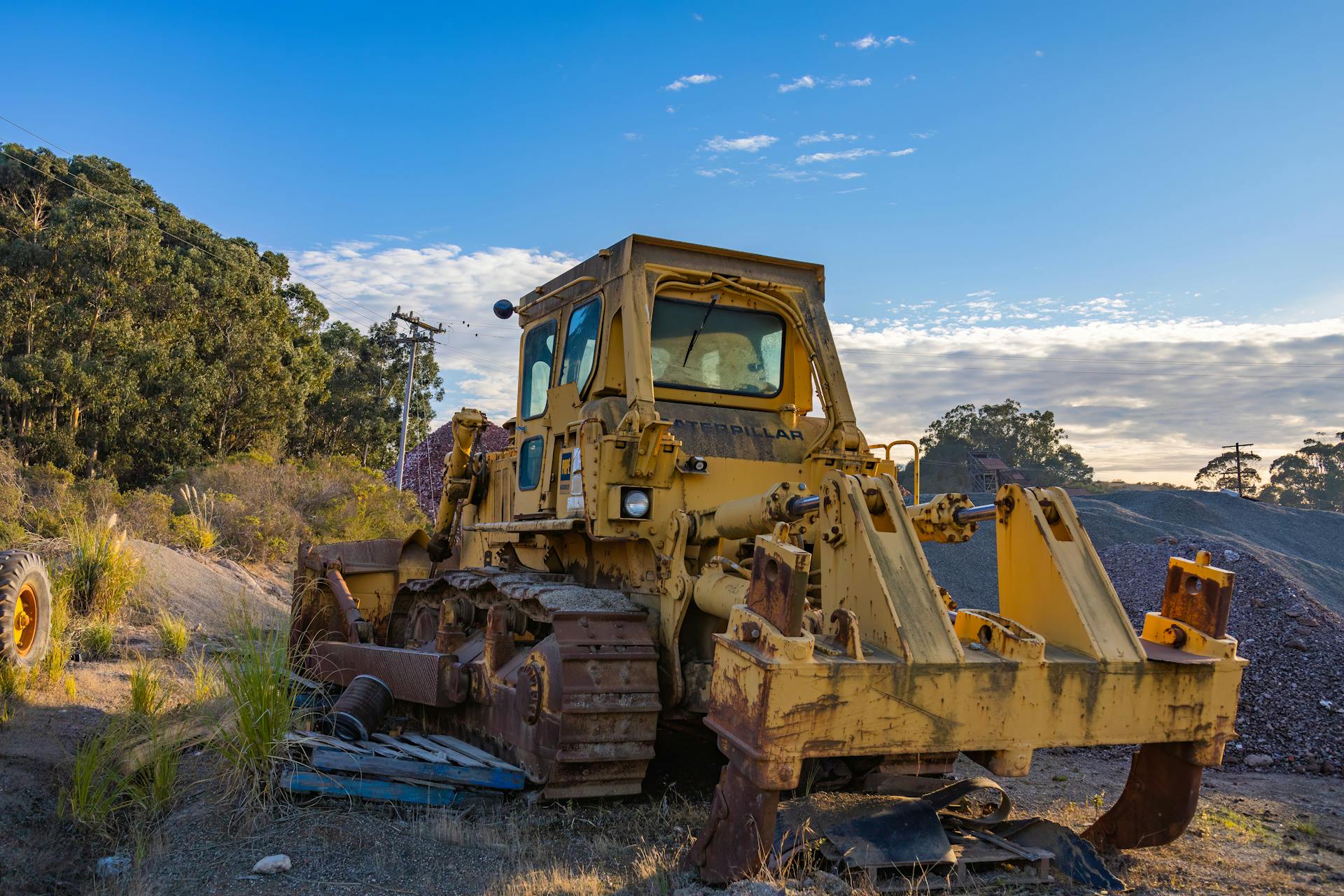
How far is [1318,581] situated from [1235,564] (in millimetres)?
3261

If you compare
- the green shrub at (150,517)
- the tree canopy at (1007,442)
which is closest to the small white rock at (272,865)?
the green shrub at (150,517)

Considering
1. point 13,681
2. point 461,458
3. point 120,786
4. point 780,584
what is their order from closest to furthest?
point 780,584
point 120,786
point 13,681
point 461,458

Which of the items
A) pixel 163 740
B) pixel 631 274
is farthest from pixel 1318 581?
pixel 163 740

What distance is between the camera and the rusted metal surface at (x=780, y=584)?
3760 mm

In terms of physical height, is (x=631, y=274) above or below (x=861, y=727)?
above

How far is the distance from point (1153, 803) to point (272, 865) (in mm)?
3969

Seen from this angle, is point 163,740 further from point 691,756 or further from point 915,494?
point 915,494

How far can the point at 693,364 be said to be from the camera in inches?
267

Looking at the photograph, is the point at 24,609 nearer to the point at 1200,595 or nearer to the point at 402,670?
the point at 402,670

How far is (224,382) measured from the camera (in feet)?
92.7

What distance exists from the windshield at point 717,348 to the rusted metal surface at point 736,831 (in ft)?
10.6

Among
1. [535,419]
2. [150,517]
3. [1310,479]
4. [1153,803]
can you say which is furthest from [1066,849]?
[1310,479]

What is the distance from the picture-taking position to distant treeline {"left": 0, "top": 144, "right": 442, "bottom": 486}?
2444 cm

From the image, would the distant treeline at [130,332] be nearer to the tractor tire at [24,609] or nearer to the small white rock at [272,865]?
the tractor tire at [24,609]
